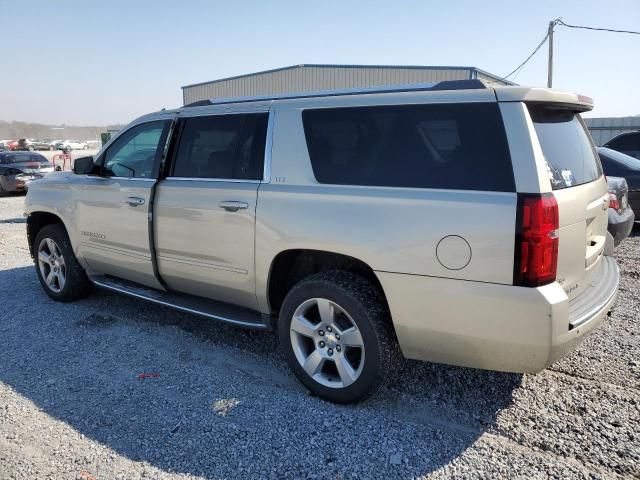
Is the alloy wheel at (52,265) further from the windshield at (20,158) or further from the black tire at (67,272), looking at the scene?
the windshield at (20,158)

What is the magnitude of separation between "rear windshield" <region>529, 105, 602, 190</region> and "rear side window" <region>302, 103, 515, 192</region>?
0.97 feet

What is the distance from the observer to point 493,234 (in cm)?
254

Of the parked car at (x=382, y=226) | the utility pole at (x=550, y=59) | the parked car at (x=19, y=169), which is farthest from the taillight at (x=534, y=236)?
the utility pole at (x=550, y=59)

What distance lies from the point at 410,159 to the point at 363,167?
31cm

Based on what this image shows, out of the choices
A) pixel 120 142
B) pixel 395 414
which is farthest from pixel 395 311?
pixel 120 142

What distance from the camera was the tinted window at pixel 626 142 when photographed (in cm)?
1078

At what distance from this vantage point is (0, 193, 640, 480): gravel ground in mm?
2623

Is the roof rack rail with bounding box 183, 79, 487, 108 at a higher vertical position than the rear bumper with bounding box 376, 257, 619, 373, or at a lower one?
higher

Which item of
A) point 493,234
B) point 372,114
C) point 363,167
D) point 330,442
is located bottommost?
point 330,442

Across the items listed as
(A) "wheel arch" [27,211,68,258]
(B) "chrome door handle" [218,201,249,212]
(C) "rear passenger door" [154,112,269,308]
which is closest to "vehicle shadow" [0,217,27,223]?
(A) "wheel arch" [27,211,68,258]

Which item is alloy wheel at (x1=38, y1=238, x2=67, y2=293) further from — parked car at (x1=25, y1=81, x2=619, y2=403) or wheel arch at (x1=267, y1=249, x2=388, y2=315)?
wheel arch at (x1=267, y1=249, x2=388, y2=315)

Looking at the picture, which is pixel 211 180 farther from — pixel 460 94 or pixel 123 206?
pixel 460 94

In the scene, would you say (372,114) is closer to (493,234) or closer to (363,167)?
(363,167)

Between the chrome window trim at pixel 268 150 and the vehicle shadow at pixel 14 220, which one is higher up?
the chrome window trim at pixel 268 150
